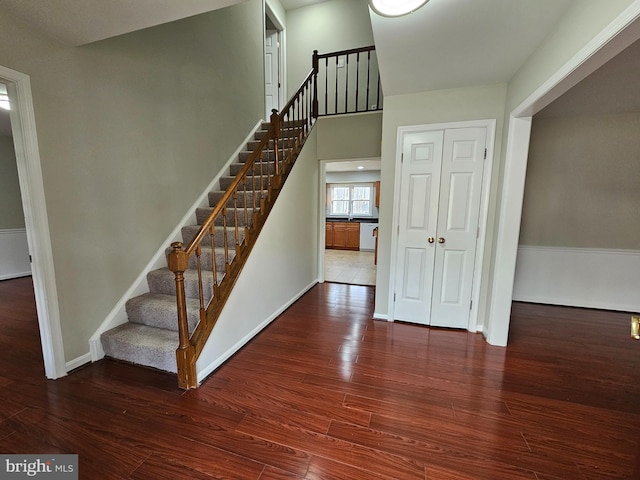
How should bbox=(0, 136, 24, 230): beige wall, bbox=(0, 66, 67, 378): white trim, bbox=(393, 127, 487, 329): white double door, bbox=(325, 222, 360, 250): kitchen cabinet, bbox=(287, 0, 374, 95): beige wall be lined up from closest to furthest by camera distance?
1. bbox=(0, 66, 67, 378): white trim
2. bbox=(393, 127, 487, 329): white double door
3. bbox=(0, 136, 24, 230): beige wall
4. bbox=(287, 0, 374, 95): beige wall
5. bbox=(325, 222, 360, 250): kitchen cabinet

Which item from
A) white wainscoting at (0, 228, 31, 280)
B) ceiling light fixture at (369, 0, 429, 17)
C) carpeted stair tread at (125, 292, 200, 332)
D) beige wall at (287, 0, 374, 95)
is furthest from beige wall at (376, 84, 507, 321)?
white wainscoting at (0, 228, 31, 280)

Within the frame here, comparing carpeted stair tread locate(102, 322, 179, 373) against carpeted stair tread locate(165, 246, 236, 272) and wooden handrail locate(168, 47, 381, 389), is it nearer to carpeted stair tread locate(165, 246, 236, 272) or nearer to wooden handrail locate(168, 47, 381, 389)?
wooden handrail locate(168, 47, 381, 389)

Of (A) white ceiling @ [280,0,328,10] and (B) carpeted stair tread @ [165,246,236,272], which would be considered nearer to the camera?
(B) carpeted stair tread @ [165,246,236,272]

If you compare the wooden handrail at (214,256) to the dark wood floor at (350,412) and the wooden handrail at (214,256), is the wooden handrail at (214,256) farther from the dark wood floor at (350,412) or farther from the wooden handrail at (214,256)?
the dark wood floor at (350,412)

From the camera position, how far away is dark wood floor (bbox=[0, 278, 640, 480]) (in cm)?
132

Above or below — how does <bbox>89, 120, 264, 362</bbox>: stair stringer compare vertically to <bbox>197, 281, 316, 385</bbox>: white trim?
above

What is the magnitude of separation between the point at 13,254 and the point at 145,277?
4063 millimetres

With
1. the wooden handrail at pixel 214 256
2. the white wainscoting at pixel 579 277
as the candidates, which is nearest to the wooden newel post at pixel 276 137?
the wooden handrail at pixel 214 256

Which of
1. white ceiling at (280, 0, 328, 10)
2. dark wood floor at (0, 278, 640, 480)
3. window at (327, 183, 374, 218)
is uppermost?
white ceiling at (280, 0, 328, 10)

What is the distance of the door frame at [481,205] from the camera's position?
251cm

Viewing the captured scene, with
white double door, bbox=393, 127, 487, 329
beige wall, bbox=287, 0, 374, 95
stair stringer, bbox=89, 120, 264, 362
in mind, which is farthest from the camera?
beige wall, bbox=287, 0, 374, 95

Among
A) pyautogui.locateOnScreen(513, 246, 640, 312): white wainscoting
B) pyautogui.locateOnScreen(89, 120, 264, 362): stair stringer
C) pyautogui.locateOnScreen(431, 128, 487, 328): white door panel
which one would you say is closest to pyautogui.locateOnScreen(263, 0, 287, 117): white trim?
pyautogui.locateOnScreen(89, 120, 264, 362): stair stringer

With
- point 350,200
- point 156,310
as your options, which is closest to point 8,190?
point 156,310

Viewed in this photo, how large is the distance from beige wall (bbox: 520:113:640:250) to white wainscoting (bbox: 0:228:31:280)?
8.07m
